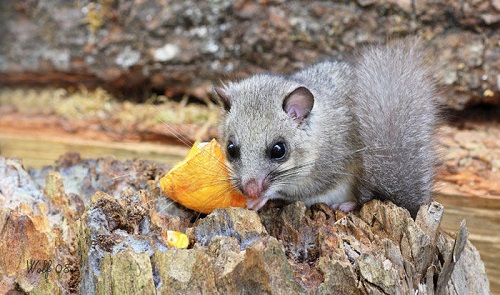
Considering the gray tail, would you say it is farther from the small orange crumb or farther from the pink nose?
the small orange crumb

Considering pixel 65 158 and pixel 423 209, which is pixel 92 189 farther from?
pixel 423 209

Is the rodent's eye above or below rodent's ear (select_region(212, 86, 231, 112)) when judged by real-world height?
below

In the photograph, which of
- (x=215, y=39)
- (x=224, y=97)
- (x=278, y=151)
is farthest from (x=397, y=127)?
(x=215, y=39)

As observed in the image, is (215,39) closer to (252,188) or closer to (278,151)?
(278,151)

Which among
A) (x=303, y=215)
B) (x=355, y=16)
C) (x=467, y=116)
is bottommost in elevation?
(x=303, y=215)

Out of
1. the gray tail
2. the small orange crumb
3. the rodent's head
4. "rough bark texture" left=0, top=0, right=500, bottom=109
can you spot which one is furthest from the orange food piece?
"rough bark texture" left=0, top=0, right=500, bottom=109

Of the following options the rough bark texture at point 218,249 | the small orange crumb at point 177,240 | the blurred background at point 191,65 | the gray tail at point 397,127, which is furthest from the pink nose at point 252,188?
the blurred background at point 191,65

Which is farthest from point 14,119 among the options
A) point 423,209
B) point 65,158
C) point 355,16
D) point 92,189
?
point 423,209
